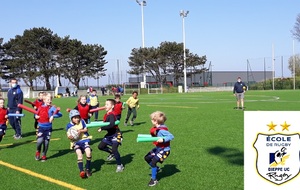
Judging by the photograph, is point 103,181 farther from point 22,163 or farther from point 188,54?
point 188,54

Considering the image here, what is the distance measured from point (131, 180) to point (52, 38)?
243 ft

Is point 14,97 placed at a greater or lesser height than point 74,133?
greater

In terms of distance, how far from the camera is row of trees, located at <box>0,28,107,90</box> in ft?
243

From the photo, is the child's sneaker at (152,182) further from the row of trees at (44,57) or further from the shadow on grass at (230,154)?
the row of trees at (44,57)

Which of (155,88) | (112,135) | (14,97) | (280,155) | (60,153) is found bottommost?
(60,153)

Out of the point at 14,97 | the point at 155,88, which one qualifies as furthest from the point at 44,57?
the point at 14,97

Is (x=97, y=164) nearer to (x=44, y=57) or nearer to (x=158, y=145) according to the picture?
(x=158, y=145)

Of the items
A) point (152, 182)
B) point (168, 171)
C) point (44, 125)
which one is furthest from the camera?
point (44, 125)

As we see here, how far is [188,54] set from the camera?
83062mm

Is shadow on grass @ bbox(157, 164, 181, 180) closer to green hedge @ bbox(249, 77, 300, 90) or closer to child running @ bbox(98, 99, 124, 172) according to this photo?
child running @ bbox(98, 99, 124, 172)

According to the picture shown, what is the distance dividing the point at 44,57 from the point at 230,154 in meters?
70.9

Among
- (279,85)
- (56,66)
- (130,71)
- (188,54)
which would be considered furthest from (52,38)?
(279,85)

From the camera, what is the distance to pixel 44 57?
74.9 metres

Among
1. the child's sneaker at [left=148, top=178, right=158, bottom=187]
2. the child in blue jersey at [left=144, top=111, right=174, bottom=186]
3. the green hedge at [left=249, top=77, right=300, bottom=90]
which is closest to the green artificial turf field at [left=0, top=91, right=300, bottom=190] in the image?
the child's sneaker at [left=148, top=178, right=158, bottom=187]
